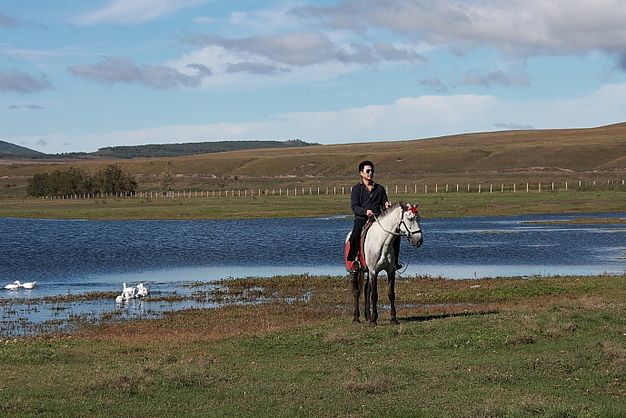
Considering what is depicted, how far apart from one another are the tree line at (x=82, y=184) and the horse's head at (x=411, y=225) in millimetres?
120024

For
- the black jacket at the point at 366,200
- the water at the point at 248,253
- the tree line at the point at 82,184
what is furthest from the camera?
the tree line at the point at 82,184

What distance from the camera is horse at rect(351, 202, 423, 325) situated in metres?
21.2

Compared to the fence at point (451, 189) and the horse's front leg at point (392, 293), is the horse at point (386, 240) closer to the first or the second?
the horse's front leg at point (392, 293)

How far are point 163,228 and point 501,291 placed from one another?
46014mm

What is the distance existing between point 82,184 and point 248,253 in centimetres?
9278

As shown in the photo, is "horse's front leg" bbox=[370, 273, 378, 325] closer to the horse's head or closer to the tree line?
the horse's head

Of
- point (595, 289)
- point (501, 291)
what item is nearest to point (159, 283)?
point (501, 291)

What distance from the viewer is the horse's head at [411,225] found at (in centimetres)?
2111

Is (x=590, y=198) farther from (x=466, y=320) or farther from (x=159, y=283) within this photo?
(x=466, y=320)

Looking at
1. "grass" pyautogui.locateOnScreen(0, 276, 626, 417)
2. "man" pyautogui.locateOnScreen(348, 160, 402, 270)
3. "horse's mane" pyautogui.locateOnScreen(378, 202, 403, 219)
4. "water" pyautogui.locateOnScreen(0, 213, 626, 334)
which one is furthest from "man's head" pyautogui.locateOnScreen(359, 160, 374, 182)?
"water" pyautogui.locateOnScreen(0, 213, 626, 334)

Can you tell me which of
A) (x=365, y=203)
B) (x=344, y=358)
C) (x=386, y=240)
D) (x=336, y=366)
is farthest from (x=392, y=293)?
(x=336, y=366)

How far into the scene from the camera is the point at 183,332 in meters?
24.3

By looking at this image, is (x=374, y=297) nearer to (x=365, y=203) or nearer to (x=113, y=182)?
(x=365, y=203)

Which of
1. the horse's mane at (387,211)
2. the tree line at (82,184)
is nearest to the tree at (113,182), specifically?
the tree line at (82,184)
